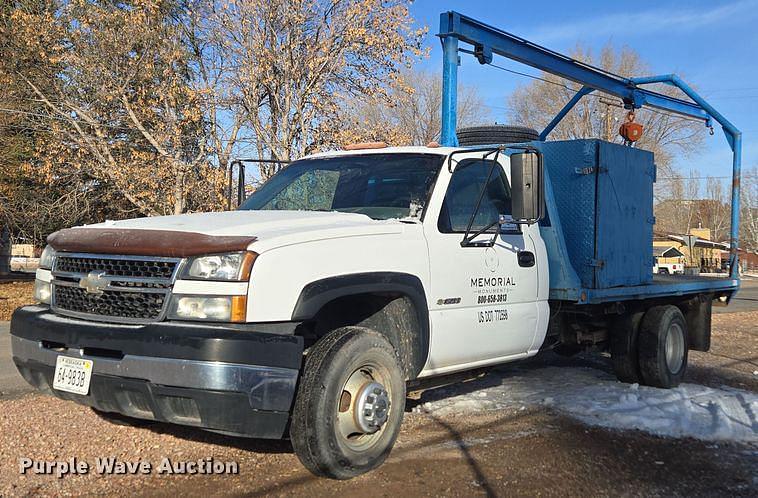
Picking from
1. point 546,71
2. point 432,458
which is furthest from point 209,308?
point 546,71

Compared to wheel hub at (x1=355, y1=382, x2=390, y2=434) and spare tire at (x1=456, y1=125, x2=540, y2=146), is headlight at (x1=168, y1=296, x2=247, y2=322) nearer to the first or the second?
wheel hub at (x1=355, y1=382, x2=390, y2=434)

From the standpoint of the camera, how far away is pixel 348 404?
3941 millimetres

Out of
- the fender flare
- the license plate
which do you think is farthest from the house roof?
the license plate

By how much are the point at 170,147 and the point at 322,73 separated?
13.2 ft

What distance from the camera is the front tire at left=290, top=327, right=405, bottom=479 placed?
3684 millimetres

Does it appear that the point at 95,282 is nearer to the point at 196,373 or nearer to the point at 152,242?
the point at 152,242

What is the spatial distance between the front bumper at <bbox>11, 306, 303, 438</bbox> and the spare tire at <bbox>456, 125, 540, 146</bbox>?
4.45 m

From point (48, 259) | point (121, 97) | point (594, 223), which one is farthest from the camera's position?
point (121, 97)

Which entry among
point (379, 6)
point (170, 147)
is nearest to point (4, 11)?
point (170, 147)

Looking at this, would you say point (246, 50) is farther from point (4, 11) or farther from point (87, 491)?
point (87, 491)

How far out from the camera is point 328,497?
374 centimetres

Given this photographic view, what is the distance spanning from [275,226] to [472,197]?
67.8 inches

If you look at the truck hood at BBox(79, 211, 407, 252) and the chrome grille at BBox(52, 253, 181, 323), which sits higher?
the truck hood at BBox(79, 211, 407, 252)

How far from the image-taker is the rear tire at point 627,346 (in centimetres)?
705
